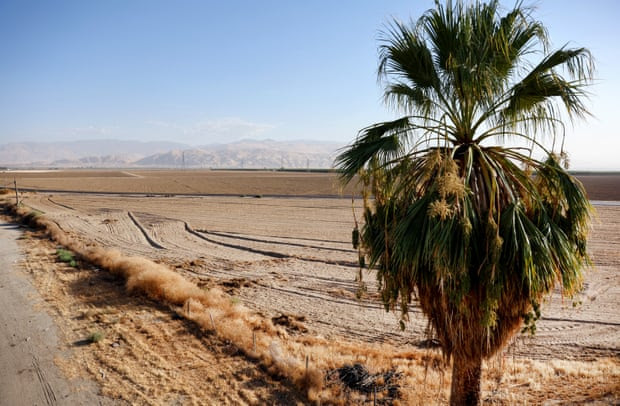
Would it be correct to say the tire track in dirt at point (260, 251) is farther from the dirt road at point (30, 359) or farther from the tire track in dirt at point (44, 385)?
the tire track in dirt at point (44, 385)

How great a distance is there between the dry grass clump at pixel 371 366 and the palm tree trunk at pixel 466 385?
1.33 feet

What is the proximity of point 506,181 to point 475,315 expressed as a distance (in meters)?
1.83

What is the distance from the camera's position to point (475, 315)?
5207 millimetres

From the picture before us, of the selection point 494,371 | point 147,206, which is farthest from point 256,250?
point 147,206

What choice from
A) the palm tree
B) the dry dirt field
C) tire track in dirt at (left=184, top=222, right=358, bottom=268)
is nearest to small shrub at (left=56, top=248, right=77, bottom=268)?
the dry dirt field

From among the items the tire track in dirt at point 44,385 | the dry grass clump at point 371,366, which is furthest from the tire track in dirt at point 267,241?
the tire track in dirt at point 44,385

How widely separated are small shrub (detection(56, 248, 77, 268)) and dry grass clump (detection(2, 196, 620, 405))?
6.88 metres

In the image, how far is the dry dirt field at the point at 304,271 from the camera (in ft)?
34.7

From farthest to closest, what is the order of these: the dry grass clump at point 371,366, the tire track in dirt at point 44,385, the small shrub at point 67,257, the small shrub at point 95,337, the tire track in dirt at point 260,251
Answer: the tire track in dirt at point 260,251 < the small shrub at point 67,257 < the small shrub at point 95,337 < the dry grass clump at point 371,366 < the tire track in dirt at point 44,385

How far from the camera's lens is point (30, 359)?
8641 mm

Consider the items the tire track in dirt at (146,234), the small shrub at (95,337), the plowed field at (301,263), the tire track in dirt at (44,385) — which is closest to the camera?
the tire track in dirt at (44,385)

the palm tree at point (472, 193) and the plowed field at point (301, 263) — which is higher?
the palm tree at point (472, 193)

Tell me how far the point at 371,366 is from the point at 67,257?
1505 centimetres

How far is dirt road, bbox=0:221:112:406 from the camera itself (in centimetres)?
726
